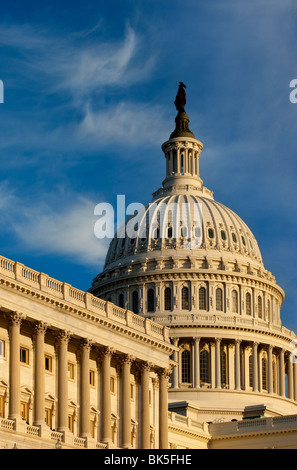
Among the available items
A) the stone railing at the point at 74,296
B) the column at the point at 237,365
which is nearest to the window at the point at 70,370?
the stone railing at the point at 74,296

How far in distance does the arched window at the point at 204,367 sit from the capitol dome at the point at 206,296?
0.14 metres

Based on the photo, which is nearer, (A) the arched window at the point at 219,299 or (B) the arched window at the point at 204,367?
(B) the arched window at the point at 204,367

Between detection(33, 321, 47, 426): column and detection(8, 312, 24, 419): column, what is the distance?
110 inches

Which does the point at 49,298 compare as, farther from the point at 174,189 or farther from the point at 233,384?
the point at 174,189

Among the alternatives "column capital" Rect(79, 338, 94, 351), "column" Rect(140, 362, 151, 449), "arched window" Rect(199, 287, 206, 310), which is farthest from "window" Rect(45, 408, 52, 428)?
"arched window" Rect(199, 287, 206, 310)

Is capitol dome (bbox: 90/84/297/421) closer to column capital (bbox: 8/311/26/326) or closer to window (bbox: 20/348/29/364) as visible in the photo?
window (bbox: 20/348/29/364)

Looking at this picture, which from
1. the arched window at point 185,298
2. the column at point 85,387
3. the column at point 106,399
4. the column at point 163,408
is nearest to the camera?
the column at point 85,387

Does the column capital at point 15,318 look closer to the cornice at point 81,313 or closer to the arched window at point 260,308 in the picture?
Result: the cornice at point 81,313

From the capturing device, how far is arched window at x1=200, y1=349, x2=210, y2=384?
167 meters

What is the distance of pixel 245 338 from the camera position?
16938 centimetres

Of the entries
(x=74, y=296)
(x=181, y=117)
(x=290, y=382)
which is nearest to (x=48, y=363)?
(x=74, y=296)

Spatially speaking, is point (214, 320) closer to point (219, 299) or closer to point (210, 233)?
point (219, 299)

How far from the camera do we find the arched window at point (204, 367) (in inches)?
6580

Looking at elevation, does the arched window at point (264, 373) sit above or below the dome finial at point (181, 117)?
below
